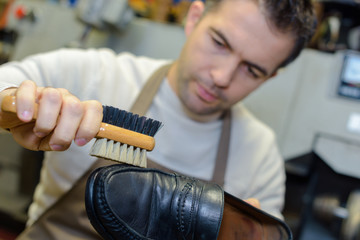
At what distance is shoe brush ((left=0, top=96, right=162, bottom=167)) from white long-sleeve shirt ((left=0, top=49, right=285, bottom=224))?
33 cm

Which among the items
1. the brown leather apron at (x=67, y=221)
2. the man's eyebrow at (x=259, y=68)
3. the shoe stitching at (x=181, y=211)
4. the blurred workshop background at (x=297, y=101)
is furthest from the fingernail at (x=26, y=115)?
the blurred workshop background at (x=297, y=101)

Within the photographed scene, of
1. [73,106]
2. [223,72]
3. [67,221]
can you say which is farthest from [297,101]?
[73,106]

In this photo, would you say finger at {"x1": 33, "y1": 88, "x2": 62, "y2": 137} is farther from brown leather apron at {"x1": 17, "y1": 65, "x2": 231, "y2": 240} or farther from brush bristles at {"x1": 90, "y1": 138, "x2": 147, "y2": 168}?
brown leather apron at {"x1": 17, "y1": 65, "x2": 231, "y2": 240}

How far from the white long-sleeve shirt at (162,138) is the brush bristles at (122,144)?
33 centimetres

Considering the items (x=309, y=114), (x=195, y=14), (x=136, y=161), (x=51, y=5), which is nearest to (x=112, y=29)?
(x=51, y=5)

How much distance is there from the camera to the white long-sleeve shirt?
97 cm

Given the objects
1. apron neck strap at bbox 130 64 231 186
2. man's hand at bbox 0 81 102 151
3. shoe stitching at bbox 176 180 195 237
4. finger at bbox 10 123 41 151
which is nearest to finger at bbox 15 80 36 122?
man's hand at bbox 0 81 102 151

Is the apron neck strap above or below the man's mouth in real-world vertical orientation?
below

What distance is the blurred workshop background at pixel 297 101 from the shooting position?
1.41 meters

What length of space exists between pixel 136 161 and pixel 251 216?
0.89 feet

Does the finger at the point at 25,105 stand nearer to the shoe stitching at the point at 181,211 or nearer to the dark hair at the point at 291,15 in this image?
the shoe stitching at the point at 181,211

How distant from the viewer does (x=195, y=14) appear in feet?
3.57

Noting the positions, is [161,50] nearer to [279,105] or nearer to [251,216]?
[279,105]

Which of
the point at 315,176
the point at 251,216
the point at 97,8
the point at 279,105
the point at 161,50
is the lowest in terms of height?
the point at 315,176
